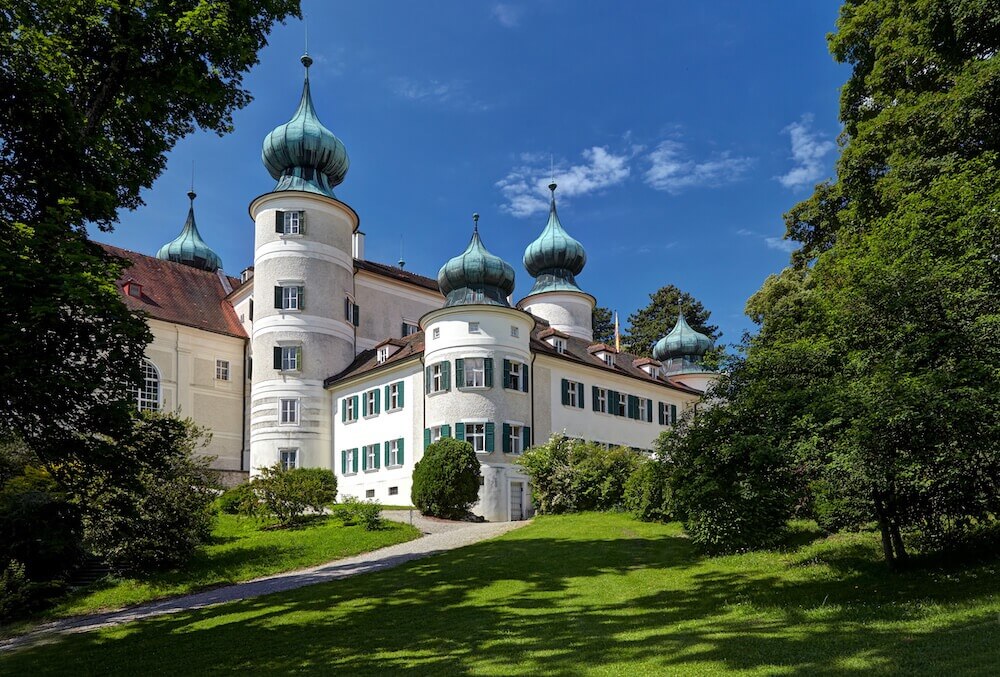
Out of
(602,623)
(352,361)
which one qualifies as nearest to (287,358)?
(352,361)

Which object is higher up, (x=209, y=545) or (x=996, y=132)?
(x=996, y=132)

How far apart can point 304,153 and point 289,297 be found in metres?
7.68

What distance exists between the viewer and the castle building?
33.4 m

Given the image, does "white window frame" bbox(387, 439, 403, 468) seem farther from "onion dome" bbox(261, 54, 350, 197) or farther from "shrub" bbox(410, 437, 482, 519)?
"onion dome" bbox(261, 54, 350, 197)

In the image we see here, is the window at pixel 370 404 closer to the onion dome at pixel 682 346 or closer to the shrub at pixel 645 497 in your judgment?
the shrub at pixel 645 497

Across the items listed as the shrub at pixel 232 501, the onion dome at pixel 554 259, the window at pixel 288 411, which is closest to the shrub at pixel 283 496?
the shrub at pixel 232 501

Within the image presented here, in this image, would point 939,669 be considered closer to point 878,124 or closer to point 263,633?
point 263,633

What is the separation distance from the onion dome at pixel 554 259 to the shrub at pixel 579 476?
2287 centimetres

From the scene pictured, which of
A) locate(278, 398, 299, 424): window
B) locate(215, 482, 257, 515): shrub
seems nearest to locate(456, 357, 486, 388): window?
locate(215, 482, 257, 515): shrub

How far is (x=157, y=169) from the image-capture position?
54.1 ft

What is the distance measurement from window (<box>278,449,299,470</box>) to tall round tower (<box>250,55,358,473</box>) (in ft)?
0.15

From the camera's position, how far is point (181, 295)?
4425 centimetres

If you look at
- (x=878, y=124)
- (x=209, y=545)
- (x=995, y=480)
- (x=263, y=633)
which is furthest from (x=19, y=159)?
(x=878, y=124)

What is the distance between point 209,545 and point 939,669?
64.9 feet
